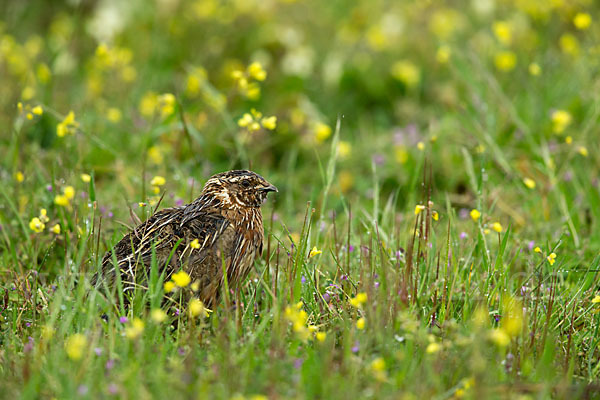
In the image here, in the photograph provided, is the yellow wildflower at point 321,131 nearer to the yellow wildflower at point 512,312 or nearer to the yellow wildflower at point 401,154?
the yellow wildflower at point 401,154

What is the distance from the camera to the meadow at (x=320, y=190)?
3.25 metres

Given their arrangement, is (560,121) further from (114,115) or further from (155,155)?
(114,115)

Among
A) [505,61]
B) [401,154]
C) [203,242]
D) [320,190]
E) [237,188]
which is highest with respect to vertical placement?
[505,61]

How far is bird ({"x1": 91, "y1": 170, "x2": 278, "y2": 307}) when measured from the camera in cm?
401

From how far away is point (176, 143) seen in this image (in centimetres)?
662

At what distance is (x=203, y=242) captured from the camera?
416 cm

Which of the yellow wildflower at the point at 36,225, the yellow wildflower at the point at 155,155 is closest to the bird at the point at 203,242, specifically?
the yellow wildflower at the point at 36,225

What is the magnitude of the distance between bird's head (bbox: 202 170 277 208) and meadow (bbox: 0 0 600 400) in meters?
0.22

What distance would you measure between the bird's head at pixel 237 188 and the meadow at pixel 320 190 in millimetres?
224

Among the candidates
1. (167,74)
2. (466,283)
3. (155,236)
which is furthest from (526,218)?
(167,74)

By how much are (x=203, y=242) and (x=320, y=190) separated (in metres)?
2.35

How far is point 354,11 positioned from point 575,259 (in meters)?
5.94

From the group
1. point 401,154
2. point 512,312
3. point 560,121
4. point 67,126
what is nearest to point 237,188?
point 67,126

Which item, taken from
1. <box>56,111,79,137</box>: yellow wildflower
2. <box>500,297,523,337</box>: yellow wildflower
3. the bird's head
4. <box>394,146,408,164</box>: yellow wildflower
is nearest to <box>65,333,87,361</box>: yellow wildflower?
the bird's head
